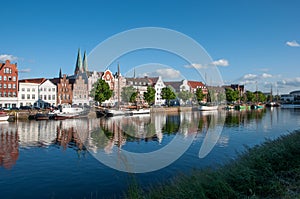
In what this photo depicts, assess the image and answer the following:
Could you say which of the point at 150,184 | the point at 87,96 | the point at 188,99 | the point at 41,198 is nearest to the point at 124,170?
the point at 150,184

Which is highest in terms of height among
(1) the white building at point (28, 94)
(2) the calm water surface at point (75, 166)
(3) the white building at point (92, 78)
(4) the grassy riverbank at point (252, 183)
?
(3) the white building at point (92, 78)

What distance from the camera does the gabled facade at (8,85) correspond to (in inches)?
2552

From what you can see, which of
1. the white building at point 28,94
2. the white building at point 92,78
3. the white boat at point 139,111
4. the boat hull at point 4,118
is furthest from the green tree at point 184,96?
the boat hull at point 4,118

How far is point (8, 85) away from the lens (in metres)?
65.8

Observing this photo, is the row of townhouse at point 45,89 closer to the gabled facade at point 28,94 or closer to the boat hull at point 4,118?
the gabled facade at point 28,94

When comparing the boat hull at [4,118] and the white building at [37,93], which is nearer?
the boat hull at [4,118]

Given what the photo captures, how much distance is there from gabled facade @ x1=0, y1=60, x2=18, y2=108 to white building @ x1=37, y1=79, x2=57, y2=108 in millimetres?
7246

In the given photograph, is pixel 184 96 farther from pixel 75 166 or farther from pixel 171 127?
pixel 75 166

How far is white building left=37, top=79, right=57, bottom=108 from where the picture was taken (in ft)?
241

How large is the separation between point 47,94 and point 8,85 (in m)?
11.3

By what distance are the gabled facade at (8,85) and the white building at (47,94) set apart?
725 centimetres

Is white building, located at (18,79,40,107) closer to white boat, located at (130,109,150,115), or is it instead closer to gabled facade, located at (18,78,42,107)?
gabled facade, located at (18,78,42,107)

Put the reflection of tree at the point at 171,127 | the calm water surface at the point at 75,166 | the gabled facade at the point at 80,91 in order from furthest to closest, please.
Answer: the gabled facade at the point at 80,91
the reflection of tree at the point at 171,127
the calm water surface at the point at 75,166

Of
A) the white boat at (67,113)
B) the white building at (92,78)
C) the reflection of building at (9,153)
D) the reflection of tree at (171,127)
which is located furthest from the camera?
the white building at (92,78)
